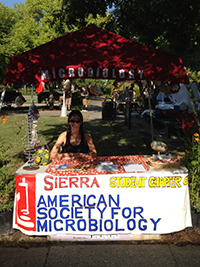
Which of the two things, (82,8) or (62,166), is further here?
(82,8)

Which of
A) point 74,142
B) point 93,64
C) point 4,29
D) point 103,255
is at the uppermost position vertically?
point 4,29

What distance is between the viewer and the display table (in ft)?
13.1

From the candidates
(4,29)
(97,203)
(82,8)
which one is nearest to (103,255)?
(97,203)

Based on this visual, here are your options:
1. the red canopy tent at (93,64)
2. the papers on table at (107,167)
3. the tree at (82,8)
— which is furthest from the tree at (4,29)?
the papers on table at (107,167)

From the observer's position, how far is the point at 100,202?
4.02m

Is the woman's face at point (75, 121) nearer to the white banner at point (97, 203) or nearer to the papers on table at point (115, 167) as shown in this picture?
the papers on table at point (115, 167)

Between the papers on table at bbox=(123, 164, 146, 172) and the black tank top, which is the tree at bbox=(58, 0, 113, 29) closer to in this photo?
the black tank top

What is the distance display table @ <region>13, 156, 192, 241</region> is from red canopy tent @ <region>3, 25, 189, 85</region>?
1.47m

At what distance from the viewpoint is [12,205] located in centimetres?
416

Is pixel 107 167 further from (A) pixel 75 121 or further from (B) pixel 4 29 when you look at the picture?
(B) pixel 4 29

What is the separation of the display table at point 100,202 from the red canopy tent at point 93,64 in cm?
147

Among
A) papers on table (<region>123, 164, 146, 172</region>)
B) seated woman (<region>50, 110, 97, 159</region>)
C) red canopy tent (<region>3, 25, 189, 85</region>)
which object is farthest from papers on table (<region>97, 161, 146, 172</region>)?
red canopy tent (<region>3, 25, 189, 85</region>)

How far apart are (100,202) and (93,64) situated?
210cm

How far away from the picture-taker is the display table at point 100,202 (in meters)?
4.01
